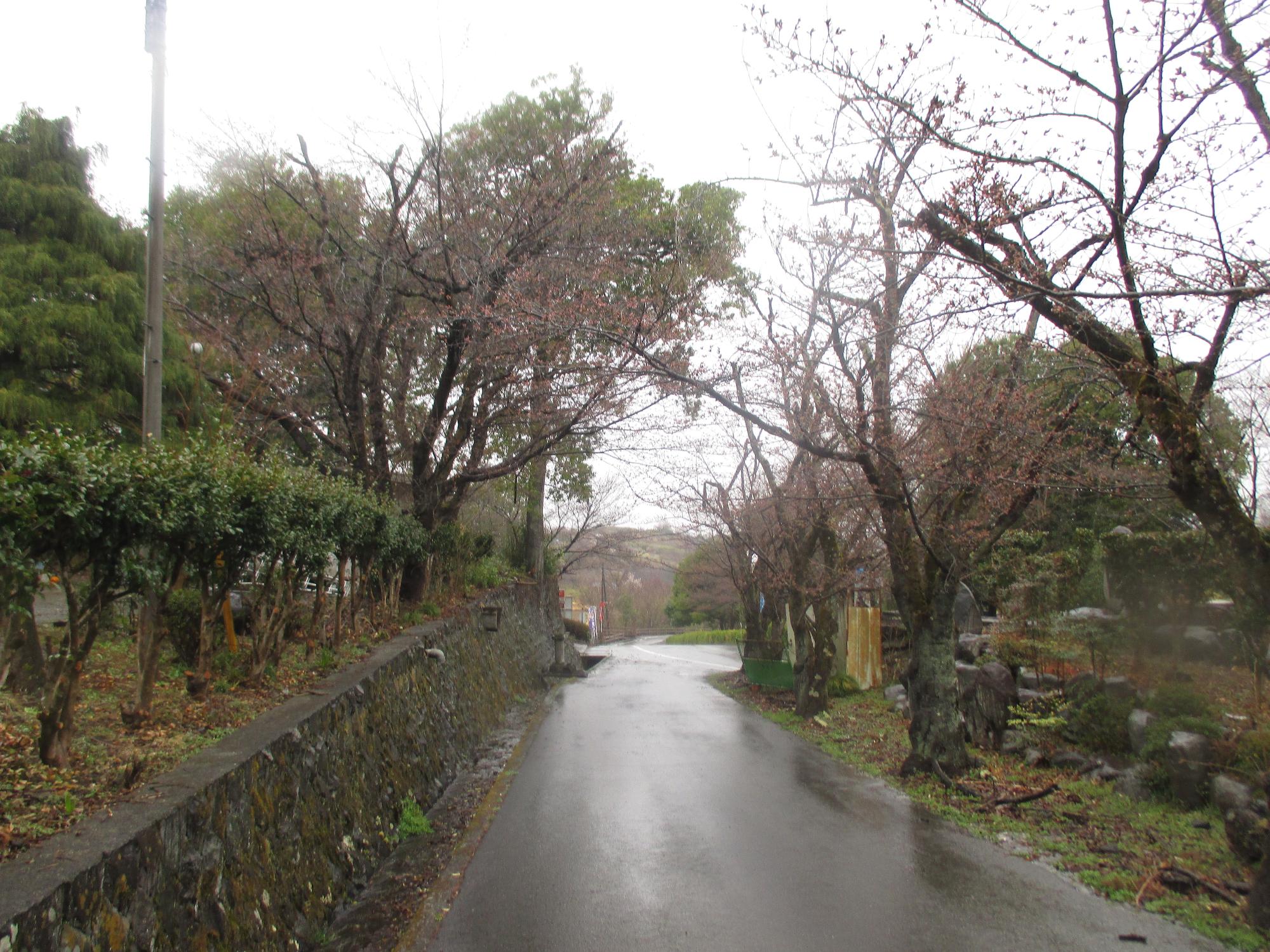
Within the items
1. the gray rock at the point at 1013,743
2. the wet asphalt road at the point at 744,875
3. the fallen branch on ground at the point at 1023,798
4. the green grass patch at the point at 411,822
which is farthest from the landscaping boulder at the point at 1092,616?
the green grass patch at the point at 411,822

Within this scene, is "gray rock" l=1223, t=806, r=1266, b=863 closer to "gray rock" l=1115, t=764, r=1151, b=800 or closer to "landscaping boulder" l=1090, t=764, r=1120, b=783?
"gray rock" l=1115, t=764, r=1151, b=800

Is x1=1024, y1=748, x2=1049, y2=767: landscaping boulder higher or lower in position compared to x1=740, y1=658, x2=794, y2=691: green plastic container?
higher

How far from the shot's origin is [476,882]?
6598 mm

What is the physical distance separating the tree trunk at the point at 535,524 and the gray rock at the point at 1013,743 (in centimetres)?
1815

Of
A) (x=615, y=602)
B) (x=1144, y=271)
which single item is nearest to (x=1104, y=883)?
(x=1144, y=271)

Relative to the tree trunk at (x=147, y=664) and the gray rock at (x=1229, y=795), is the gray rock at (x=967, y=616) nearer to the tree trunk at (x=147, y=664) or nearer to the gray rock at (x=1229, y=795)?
the gray rock at (x=1229, y=795)

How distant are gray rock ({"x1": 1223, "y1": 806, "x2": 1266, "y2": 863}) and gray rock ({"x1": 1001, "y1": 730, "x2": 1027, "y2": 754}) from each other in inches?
194

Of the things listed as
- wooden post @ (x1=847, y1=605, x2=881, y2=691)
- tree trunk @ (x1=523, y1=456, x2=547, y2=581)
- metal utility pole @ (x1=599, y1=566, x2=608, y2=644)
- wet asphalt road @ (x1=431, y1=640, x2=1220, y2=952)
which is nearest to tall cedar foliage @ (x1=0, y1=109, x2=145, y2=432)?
wet asphalt road @ (x1=431, y1=640, x2=1220, y2=952)

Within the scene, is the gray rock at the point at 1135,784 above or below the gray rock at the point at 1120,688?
below

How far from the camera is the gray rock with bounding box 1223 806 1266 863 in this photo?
605 cm

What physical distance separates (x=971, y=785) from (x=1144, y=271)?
566 cm

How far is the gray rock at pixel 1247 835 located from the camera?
6051 mm

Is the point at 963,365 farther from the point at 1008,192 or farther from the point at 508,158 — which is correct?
the point at 508,158

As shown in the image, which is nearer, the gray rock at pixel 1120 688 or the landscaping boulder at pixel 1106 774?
the landscaping boulder at pixel 1106 774
